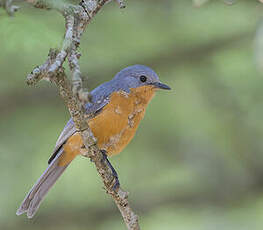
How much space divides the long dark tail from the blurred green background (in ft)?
5.44

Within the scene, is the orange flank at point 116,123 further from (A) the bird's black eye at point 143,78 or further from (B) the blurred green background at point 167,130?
(B) the blurred green background at point 167,130

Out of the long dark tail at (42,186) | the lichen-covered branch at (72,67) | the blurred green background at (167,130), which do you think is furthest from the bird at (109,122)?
the blurred green background at (167,130)

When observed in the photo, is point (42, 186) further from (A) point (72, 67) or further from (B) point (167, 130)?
(A) point (72, 67)

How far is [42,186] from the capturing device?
5766 mm

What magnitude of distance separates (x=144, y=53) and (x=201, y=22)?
3.01ft

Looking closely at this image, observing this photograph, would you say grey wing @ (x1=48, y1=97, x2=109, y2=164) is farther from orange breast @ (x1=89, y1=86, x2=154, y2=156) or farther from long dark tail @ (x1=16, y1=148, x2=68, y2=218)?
long dark tail @ (x1=16, y1=148, x2=68, y2=218)

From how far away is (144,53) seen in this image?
7.61m

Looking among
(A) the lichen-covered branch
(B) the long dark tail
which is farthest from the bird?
(A) the lichen-covered branch

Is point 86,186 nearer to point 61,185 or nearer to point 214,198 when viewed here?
point 61,185

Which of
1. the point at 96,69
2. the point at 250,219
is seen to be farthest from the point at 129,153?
the point at 250,219

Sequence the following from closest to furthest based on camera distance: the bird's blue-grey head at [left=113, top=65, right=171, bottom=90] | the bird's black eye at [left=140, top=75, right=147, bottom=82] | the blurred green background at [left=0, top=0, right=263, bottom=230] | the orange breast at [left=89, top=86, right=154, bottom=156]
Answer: the orange breast at [left=89, top=86, right=154, bottom=156], the bird's blue-grey head at [left=113, top=65, right=171, bottom=90], the bird's black eye at [left=140, top=75, right=147, bottom=82], the blurred green background at [left=0, top=0, right=263, bottom=230]

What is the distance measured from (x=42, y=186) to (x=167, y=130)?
2584 mm

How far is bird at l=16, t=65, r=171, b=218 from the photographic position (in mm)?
5164

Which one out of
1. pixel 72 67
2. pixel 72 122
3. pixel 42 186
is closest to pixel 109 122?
pixel 72 122
